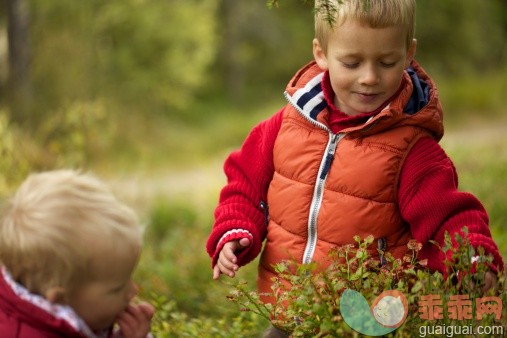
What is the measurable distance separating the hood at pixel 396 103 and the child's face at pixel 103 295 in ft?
3.14

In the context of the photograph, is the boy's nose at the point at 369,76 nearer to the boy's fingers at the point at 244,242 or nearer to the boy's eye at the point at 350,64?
the boy's eye at the point at 350,64

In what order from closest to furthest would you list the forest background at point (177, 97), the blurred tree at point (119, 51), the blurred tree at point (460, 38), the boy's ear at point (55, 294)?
the boy's ear at point (55, 294) → the forest background at point (177, 97) → the blurred tree at point (119, 51) → the blurred tree at point (460, 38)

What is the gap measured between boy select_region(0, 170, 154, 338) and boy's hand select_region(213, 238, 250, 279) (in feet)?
2.00

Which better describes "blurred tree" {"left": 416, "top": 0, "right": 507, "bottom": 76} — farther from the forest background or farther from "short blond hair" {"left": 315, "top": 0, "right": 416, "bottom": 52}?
"short blond hair" {"left": 315, "top": 0, "right": 416, "bottom": 52}

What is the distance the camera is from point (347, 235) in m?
2.63

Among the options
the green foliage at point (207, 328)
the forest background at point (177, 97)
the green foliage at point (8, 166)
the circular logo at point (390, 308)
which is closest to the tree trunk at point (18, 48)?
the forest background at point (177, 97)

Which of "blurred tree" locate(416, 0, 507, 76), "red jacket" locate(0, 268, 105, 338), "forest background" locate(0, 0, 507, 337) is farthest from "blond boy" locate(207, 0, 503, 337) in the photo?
"blurred tree" locate(416, 0, 507, 76)

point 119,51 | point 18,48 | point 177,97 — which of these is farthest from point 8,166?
point 177,97

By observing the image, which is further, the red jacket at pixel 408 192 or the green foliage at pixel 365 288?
the red jacket at pixel 408 192

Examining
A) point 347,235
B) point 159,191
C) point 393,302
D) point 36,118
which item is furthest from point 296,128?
point 36,118

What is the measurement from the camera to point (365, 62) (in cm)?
261

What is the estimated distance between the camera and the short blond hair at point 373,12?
8.32 ft

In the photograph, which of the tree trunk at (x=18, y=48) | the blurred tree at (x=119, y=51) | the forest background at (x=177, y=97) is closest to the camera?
the forest background at (x=177, y=97)

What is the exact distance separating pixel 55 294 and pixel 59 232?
17 centimetres
